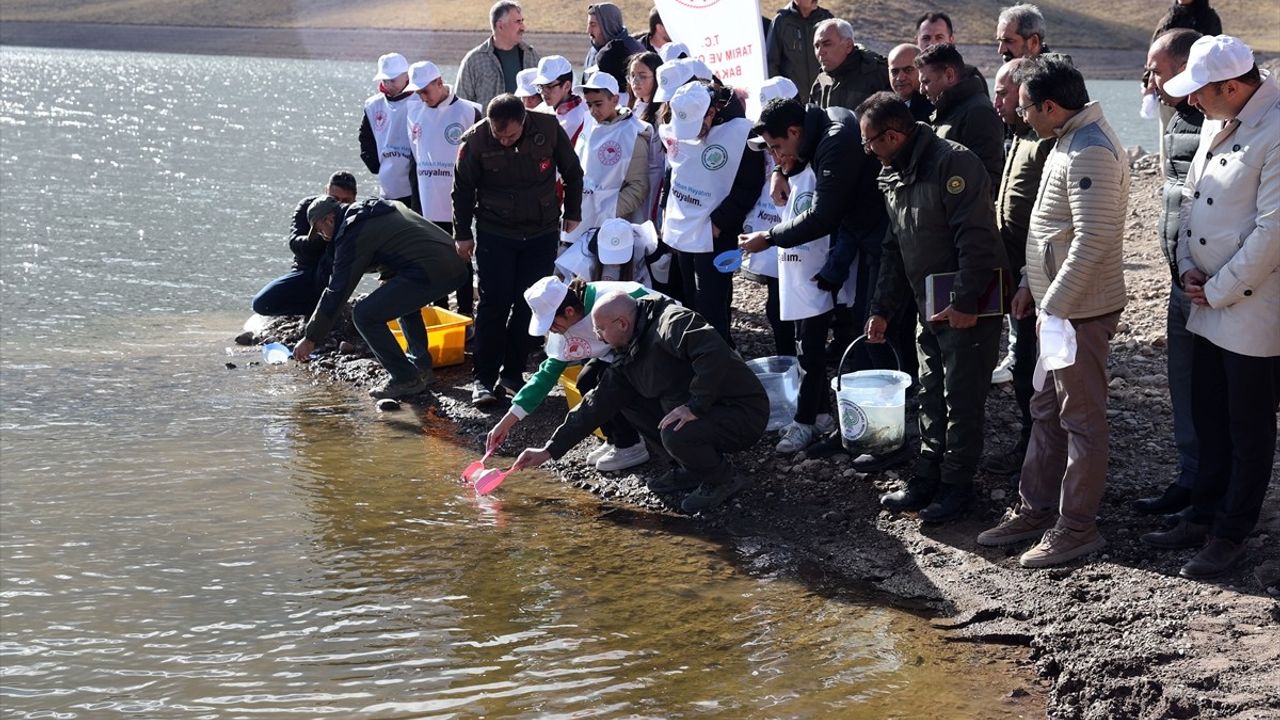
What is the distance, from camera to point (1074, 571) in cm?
556

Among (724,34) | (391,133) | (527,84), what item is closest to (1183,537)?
(724,34)

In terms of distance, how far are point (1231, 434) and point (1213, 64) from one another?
137 cm

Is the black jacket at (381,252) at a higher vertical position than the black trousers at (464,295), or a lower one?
higher

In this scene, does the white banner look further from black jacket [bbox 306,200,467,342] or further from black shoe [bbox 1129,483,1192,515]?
black shoe [bbox 1129,483,1192,515]

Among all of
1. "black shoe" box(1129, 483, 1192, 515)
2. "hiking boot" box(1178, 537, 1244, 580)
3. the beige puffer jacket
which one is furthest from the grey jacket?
"hiking boot" box(1178, 537, 1244, 580)

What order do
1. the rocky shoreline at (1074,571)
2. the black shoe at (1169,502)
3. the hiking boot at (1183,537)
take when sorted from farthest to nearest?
the black shoe at (1169,502) → the hiking boot at (1183,537) → the rocky shoreline at (1074,571)

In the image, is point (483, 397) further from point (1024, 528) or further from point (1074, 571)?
point (1074, 571)

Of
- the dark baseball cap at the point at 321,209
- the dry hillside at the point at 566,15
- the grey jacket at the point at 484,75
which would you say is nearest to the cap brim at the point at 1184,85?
the dark baseball cap at the point at 321,209

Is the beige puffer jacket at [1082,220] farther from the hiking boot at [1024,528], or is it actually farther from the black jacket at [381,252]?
the black jacket at [381,252]

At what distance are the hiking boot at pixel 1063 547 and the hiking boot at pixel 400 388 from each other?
14.4 ft

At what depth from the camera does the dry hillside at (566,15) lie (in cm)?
7444

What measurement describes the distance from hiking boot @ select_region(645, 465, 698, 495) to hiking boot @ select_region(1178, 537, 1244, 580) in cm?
244

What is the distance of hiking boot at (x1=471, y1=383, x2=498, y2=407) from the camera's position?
846 centimetres

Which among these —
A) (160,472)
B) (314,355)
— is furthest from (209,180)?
(160,472)
